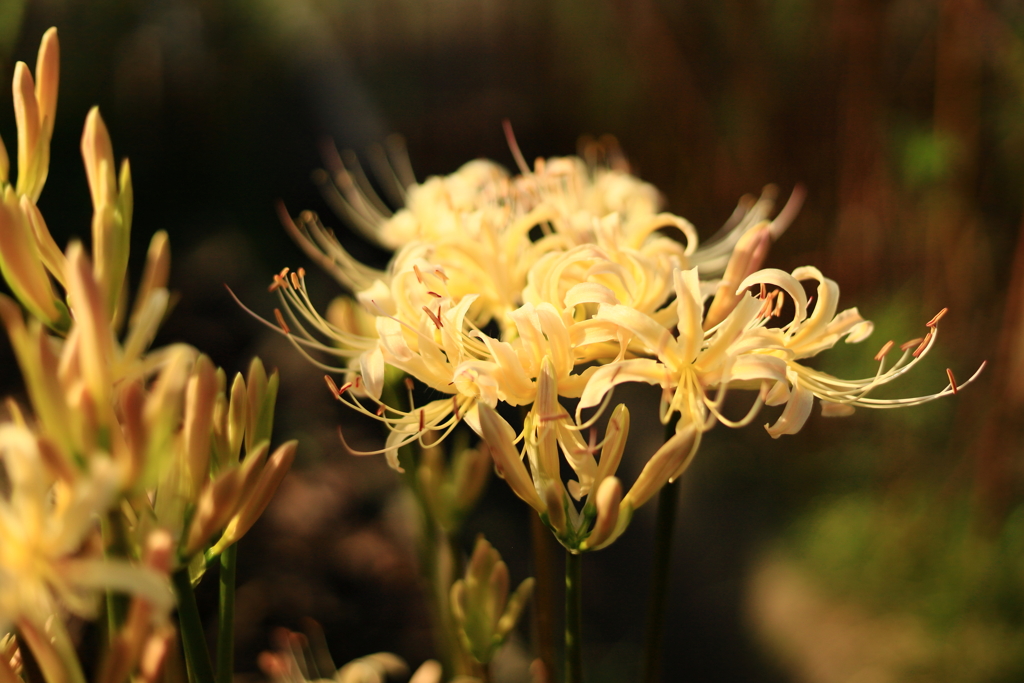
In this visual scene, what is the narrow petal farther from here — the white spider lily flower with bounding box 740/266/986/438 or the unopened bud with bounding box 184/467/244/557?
the unopened bud with bounding box 184/467/244/557

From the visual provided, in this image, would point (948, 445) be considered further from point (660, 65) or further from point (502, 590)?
point (502, 590)

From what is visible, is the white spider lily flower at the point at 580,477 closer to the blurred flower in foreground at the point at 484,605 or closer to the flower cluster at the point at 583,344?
the flower cluster at the point at 583,344

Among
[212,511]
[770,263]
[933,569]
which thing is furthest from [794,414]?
[770,263]

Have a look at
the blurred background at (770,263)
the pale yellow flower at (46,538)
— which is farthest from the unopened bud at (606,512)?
the blurred background at (770,263)

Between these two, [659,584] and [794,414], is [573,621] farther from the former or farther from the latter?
[794,414]

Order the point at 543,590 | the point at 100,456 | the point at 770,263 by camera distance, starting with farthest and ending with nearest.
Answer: the point at 770,263, the point at 543,590, the point at 100,456

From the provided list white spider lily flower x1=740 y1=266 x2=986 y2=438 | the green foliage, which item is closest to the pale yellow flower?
white spider lily flower x1=740 y1=266 x2=986 y2=438
